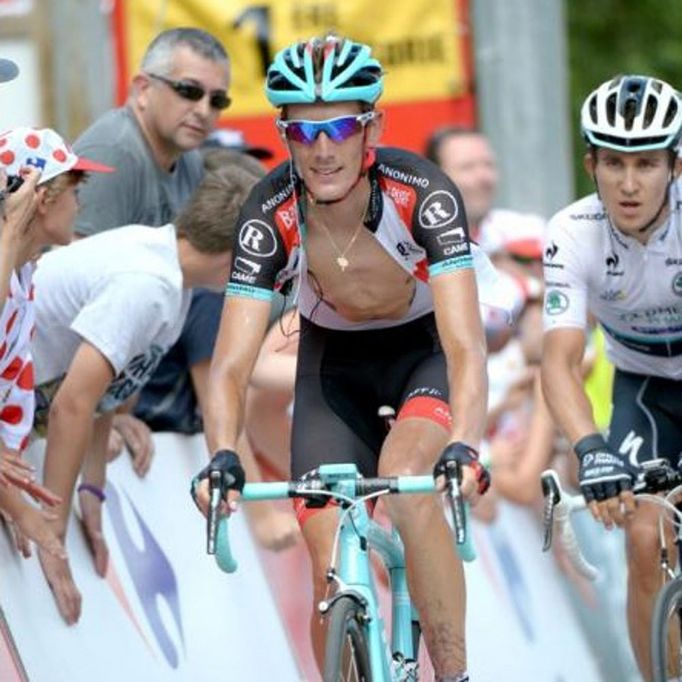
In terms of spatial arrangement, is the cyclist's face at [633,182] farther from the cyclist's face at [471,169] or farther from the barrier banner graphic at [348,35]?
the barrier banner graphic at [348,35]

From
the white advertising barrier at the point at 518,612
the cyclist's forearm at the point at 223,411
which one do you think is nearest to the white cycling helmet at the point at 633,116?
the cyclist's forearm at the point at 223,411

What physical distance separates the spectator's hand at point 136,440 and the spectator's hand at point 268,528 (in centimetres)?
74

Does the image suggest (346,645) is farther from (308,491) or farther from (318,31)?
(318,31)

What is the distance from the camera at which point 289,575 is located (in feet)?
34.2

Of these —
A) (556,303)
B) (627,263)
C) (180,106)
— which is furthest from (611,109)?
(180,106)

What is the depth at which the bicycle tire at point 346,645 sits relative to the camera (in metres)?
6.90

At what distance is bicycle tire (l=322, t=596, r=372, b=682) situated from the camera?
6.90 m

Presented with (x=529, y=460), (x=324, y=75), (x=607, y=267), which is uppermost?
(x=324, y=75)

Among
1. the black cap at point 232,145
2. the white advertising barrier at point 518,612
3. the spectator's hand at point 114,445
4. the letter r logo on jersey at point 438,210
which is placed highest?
the letter r logo on jersey at point 438,210

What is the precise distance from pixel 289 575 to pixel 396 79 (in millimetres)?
4883

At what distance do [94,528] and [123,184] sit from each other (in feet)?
4.82

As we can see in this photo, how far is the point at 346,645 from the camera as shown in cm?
705

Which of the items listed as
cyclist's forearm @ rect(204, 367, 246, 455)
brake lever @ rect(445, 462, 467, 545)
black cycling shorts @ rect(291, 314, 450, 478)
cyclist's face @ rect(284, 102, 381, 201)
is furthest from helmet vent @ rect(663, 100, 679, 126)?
brake lever @ rect(445, 462, 467, 545)

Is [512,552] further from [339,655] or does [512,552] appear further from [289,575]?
[339,655]
